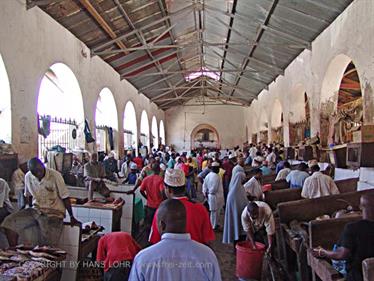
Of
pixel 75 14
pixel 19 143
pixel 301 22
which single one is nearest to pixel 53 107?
pixel 75 14

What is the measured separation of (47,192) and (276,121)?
12.9 m

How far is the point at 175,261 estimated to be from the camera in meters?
1.74

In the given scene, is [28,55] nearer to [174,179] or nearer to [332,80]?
[174,179]

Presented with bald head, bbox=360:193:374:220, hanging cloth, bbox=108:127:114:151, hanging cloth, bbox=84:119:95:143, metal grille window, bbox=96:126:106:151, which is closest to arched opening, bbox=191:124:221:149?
hanging cloth, bbox=108:127:114:151

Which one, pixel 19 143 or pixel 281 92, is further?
pixel 281 92

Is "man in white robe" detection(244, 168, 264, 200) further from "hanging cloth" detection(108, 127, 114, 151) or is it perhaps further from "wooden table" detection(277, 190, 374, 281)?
"hanging cloth" detection(108, 127, 114, 151)

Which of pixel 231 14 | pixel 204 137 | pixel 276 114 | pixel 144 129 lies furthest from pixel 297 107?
pixel 204 137

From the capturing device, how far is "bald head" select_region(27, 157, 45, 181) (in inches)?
150

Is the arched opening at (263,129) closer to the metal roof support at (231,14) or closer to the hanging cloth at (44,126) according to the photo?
the metal roof support at (231,14)

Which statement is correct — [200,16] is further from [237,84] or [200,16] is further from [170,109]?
[170,109]

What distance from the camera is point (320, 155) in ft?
29.2

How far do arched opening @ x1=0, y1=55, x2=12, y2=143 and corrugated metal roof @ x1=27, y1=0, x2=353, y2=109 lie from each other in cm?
158

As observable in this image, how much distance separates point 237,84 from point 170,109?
24.4 feet

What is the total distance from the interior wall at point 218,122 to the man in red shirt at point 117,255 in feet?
72.1
